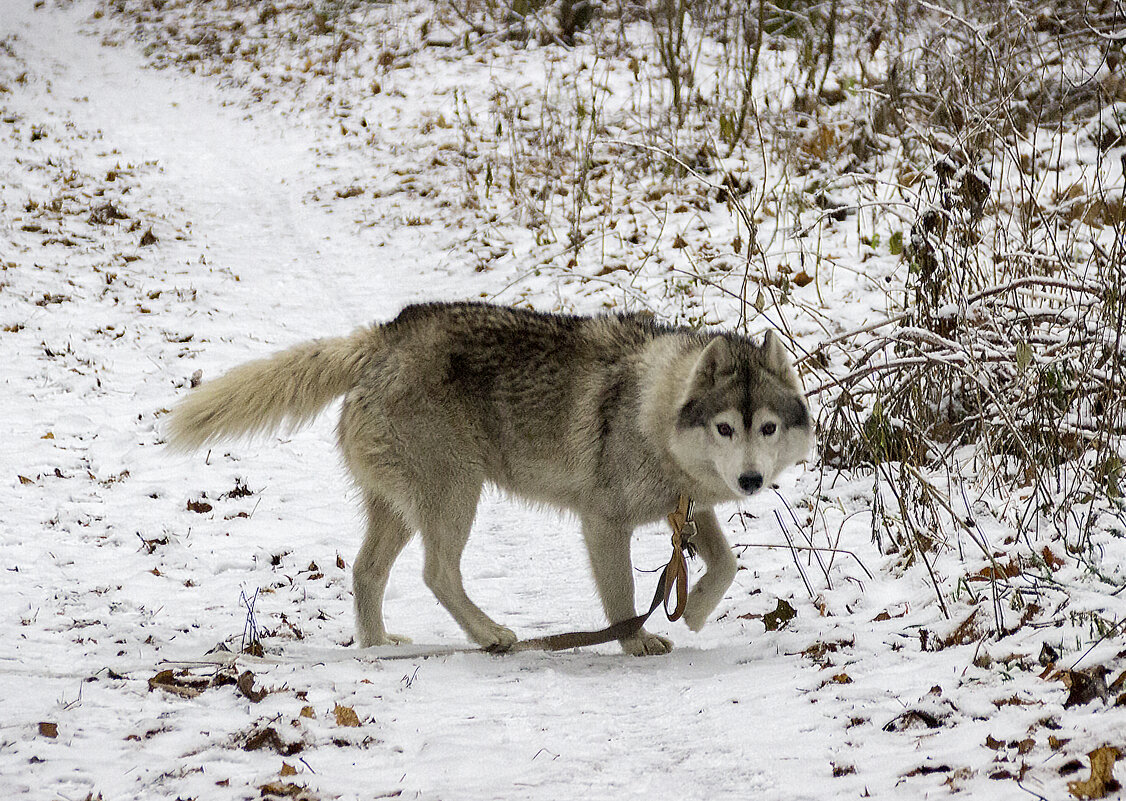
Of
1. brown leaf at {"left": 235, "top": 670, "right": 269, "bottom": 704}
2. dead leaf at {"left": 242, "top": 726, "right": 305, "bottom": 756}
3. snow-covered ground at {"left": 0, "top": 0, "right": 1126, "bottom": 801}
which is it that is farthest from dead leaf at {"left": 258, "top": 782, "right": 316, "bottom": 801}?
brown leaf at {"left": 235, "top": 670, "right": 269, "bottom": 704}

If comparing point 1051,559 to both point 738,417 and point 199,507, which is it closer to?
point 738,417

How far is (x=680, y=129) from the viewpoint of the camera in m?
13.8

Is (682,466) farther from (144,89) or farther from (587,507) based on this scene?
(144,89)

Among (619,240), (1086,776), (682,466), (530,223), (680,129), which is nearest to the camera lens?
(1086,776)

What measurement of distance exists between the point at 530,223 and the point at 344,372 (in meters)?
7.89

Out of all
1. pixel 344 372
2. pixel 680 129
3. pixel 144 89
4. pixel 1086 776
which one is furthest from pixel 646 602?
pixel 144 89

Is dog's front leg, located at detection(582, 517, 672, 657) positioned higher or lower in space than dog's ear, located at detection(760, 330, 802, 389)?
lower

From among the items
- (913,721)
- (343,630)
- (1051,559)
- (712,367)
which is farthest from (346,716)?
(1051,559)

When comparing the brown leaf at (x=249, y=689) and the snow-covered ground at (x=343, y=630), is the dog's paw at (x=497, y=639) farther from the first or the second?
the brown leaf at (x=249, y=689)

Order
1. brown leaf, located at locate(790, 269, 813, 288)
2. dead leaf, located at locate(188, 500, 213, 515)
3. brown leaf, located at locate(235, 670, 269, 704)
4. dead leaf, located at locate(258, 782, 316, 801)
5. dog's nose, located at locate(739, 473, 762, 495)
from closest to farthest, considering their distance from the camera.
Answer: dead leaf, located at locate(258, 782, 316, 801), brown leaf, located at locate(235, 670, 269, 704), dog's nose, located at locate(739, 473, 762, 495), dead leaf, located at locate(188, 500, 213, 515), brown leaf, located at locate(790, 269, 813, 288)

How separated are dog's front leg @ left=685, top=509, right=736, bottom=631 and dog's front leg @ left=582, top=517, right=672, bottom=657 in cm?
22

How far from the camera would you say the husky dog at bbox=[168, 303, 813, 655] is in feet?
16.3

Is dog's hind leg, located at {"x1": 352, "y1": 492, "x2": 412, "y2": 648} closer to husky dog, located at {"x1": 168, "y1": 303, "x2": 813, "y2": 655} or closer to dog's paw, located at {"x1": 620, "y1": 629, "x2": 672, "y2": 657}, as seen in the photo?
husky dog, located at {"x1": 168, "y1": 303, "x2": 813, "y2": 655}

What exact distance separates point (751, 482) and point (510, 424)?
144 centimetres
